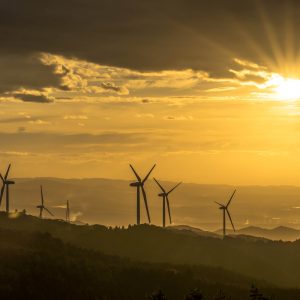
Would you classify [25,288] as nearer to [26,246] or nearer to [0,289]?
[0,289]

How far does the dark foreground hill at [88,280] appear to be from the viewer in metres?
165

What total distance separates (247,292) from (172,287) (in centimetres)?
1707

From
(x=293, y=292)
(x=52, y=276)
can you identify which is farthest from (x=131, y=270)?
(x=293, y=292)

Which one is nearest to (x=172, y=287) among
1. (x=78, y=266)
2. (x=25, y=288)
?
(x=78, y=266)

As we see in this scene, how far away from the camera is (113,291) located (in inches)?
6909

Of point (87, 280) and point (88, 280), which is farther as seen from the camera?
point (88, 280)

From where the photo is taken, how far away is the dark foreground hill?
540ft

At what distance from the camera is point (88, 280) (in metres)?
178

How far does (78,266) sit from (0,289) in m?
31.8

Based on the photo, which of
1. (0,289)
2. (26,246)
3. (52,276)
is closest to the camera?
(0,289)

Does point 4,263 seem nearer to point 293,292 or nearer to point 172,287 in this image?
point 172,287

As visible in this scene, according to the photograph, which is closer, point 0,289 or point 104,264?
point 0,289

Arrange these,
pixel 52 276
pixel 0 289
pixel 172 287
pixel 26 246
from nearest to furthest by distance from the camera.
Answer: pixel 0 289 → pixel 52 276 → pixel 172 287 → pixel 26 246

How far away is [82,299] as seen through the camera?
541 ft
